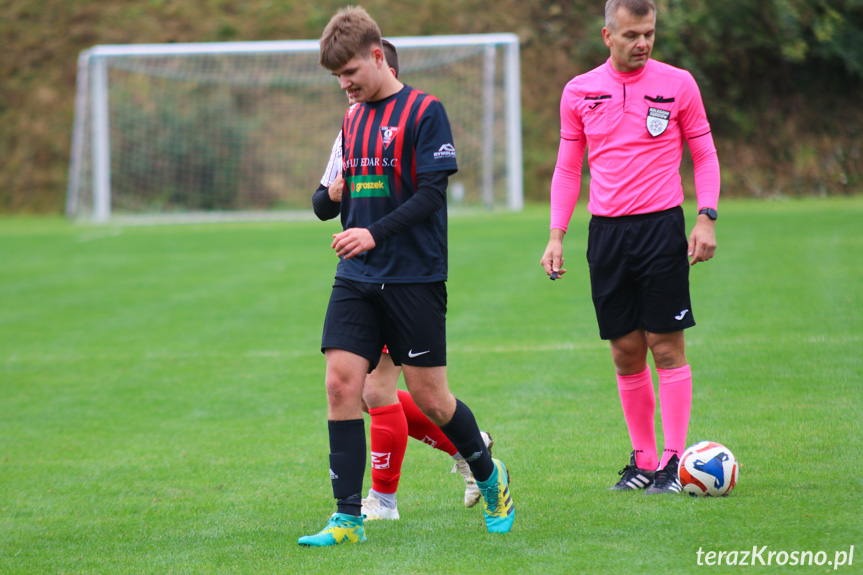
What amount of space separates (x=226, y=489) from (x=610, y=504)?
1747mm

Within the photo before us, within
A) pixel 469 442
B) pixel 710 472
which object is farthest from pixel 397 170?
pixel 710 472

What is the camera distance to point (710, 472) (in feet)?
12.8

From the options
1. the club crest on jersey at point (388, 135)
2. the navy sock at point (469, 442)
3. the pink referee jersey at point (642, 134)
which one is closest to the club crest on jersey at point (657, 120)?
the pink referee jersey at point (642, 134)

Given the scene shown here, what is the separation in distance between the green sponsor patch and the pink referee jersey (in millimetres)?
1045

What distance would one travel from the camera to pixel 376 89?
3562 mm

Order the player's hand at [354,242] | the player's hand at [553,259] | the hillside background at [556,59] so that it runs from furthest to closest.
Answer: the hillside background at [556,59]
the player's hand at [553,259]
the player's hand at [354,242]

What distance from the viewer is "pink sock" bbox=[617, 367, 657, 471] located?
4.29 metres

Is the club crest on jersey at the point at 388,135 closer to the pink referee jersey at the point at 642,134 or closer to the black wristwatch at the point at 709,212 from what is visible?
the pink referee jersey at the point at 642,134

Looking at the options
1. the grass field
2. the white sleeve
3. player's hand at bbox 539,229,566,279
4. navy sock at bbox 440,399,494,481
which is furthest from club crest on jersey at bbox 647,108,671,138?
the grass field

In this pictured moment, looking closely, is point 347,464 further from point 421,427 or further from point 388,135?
point 388,135

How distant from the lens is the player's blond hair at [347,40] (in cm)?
345

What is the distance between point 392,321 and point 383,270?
188mm

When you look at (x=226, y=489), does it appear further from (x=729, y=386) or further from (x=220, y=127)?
(x=220, y=127)

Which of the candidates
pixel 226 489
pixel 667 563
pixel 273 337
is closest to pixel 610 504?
pixel 667 563
